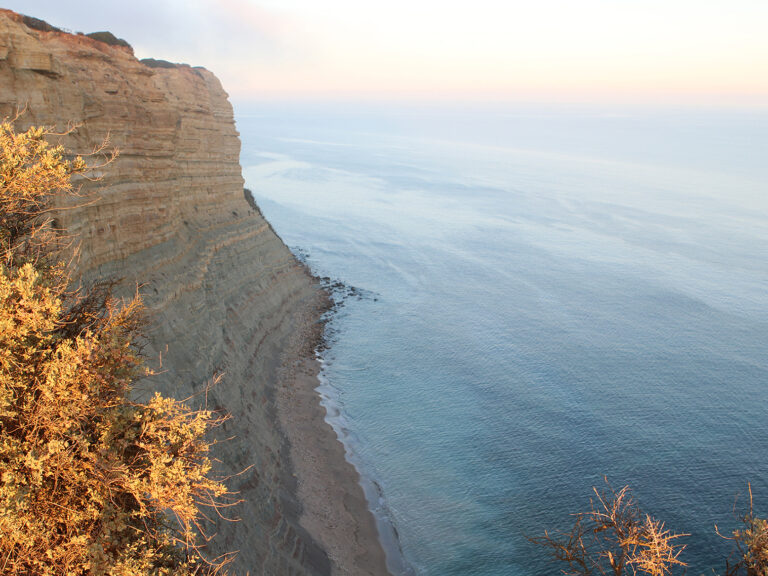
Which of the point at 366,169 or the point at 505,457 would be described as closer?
the point at 505,457

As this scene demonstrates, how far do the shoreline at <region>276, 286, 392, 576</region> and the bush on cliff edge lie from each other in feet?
51.0

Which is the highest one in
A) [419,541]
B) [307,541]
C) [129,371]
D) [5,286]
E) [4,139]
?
[4,139]

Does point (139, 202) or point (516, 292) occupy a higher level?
point (139, 202)

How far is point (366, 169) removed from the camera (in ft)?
571

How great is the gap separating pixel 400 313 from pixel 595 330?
65.6ft

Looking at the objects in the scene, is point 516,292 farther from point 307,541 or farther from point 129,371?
point 129,371

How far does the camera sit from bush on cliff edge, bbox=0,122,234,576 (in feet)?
28.0

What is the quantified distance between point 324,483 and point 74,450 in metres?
21.0

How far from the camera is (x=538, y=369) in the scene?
1772 inches

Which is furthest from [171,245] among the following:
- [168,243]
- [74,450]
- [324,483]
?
[74,450]

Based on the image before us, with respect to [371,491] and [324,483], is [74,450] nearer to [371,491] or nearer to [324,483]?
[324,483]

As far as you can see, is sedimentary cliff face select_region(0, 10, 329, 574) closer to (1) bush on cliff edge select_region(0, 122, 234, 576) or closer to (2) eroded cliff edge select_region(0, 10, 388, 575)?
(2) eroded cliff edge select_region(0, 10, 388, 575)

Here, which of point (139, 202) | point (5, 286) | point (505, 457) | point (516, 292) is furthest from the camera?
point (516, 292)

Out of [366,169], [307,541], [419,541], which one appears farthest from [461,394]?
[366,169]
